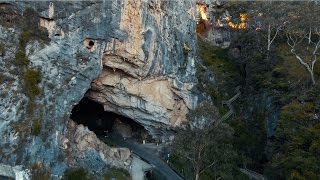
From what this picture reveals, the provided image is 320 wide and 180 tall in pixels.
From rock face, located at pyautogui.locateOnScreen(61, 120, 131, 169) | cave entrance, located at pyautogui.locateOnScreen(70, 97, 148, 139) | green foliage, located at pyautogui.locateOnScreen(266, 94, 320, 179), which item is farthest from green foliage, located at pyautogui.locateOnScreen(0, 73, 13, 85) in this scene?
green foliage, located at pyautogui.locateOnScreen(266, 94, 320, 179)

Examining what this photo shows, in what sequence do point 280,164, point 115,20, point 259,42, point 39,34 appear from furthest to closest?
point 259,42 → point 115,20 → point 39,34 → point 280,164

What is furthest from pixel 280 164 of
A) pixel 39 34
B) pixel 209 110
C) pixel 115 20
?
pixel 39 34

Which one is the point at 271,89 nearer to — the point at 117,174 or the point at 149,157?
the point at 149,157

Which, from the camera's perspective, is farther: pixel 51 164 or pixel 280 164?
pixel 51 164

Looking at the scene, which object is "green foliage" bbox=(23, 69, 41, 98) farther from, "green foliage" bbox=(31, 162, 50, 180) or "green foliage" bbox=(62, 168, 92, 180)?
"green foliage" bbox=(62, 168, 92, 180)

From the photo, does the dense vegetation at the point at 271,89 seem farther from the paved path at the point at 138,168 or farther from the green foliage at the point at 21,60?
the green foliage at the point at 21,60

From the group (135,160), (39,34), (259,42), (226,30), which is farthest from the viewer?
(226,30)

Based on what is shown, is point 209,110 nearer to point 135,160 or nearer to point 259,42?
point 135,160

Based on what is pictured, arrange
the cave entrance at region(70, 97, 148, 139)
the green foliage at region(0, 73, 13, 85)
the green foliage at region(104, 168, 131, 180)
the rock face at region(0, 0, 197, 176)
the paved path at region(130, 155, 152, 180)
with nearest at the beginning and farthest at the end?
the green foliage at region(0, 73, 13, 85), the rock face at region(0, 0, 197, 176), the green foliage at region(104, 168, 131, 180), the paved path at region(130, 155, 152, 180), the cave entrance at region(70, 97, 148, 139)
